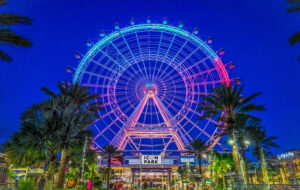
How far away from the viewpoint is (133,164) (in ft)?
130

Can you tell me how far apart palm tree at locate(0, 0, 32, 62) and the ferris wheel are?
18.6 meters

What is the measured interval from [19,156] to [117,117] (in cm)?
2164

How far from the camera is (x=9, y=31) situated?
34.8ft

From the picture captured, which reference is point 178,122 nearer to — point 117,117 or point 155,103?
point 155,103

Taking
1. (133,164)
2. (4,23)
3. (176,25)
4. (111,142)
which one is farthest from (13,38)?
(133,164)

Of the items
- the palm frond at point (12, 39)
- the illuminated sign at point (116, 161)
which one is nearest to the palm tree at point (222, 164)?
the illuminated sign at point (116, 161)

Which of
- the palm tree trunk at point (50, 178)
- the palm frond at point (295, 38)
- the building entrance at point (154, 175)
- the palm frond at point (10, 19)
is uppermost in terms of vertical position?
the palm frond at point (10, 19)

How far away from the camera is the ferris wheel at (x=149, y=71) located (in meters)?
30.4

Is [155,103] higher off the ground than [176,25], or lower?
lower

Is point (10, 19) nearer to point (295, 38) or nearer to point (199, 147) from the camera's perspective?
point (295, 38)

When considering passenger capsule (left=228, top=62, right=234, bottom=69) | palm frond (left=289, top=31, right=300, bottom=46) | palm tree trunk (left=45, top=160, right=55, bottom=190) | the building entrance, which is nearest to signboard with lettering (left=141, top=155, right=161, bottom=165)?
the building entrance

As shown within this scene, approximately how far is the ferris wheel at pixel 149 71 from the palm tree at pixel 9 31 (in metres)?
18.6

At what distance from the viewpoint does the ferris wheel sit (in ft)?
99.7

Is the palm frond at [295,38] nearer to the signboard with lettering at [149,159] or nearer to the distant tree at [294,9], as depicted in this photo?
the distant tree at [294,9]
